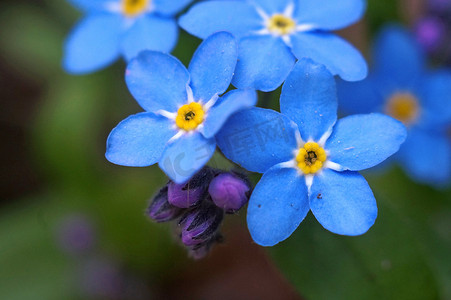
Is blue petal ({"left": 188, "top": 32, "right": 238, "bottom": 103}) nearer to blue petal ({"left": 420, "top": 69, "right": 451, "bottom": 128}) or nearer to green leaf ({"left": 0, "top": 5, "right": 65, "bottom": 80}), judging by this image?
blue petal ({"left": 420, "top": 69, "right": 451, "bottom": 128})

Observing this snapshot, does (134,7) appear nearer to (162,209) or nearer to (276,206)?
(162,209)

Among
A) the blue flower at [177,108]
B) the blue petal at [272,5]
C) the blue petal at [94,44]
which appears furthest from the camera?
the blue petal at [94,44]

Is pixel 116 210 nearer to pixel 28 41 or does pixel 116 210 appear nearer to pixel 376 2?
pixel 28 41

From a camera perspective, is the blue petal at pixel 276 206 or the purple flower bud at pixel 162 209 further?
the purple flower bud at pixel 162 209

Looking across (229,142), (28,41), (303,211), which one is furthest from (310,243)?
(28,41)

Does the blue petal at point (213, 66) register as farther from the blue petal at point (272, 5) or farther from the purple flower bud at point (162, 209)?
the blue petal at point (272, 5)

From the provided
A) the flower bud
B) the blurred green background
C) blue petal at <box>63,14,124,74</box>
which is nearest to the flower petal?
the blurred green background

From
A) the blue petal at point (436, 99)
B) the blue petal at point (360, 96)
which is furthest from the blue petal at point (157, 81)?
the blue petal at point (436, 99)
